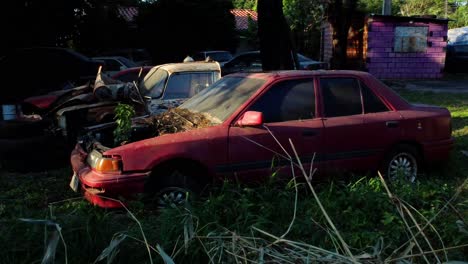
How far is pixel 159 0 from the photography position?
2681cm

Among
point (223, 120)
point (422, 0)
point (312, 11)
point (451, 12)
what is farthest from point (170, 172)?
point (451, 12)

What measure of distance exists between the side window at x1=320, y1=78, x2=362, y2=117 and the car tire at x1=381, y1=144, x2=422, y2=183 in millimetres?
674

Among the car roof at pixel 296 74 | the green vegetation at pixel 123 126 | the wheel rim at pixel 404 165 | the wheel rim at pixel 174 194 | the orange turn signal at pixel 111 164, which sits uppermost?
the car roof at pixel 296 74

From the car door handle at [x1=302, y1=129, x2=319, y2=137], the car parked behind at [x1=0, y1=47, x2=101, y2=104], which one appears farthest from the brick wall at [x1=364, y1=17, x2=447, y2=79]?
the car door handle at [x1=302, y1=129, x2=319, y2=137]

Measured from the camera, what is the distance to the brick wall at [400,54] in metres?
23.3

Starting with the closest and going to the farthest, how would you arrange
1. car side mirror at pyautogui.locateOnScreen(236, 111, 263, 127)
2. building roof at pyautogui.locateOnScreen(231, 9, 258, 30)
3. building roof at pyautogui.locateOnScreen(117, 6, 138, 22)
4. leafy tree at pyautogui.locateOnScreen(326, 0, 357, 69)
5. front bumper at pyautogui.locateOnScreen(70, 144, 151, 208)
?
1. front bumper at pyautogui.locateOnScreen(70, 144, 151, 208)
2. car side mirror at pyautogui.locateOnScreen(236, 111, 263, 127)
3. leafy tree at pyautogui.locateOnScreen(326, 0, 357, 69)
4. building roof at pyautogui.locateOnScreen(117, 6, 138, 22)
5. building roof at pyautogui.locateOnScreen(231, 9, 258, 30)

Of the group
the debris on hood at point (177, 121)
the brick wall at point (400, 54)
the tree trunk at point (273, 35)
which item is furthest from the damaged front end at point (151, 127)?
the brick wall at point (400, 54)

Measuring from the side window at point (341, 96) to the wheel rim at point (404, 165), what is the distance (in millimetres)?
750

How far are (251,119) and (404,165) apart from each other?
218 cm

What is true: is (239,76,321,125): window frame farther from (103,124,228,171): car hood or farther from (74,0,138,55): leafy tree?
(74,0,138,55): leafy tree

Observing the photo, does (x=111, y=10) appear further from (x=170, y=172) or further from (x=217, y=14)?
(x=170, y=172)

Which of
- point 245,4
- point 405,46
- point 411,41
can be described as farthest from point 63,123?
point 245,4

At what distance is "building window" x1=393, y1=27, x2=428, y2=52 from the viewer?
919 inches

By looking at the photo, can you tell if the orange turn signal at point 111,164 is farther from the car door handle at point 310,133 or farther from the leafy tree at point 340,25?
the leafy tree at point 340,25
